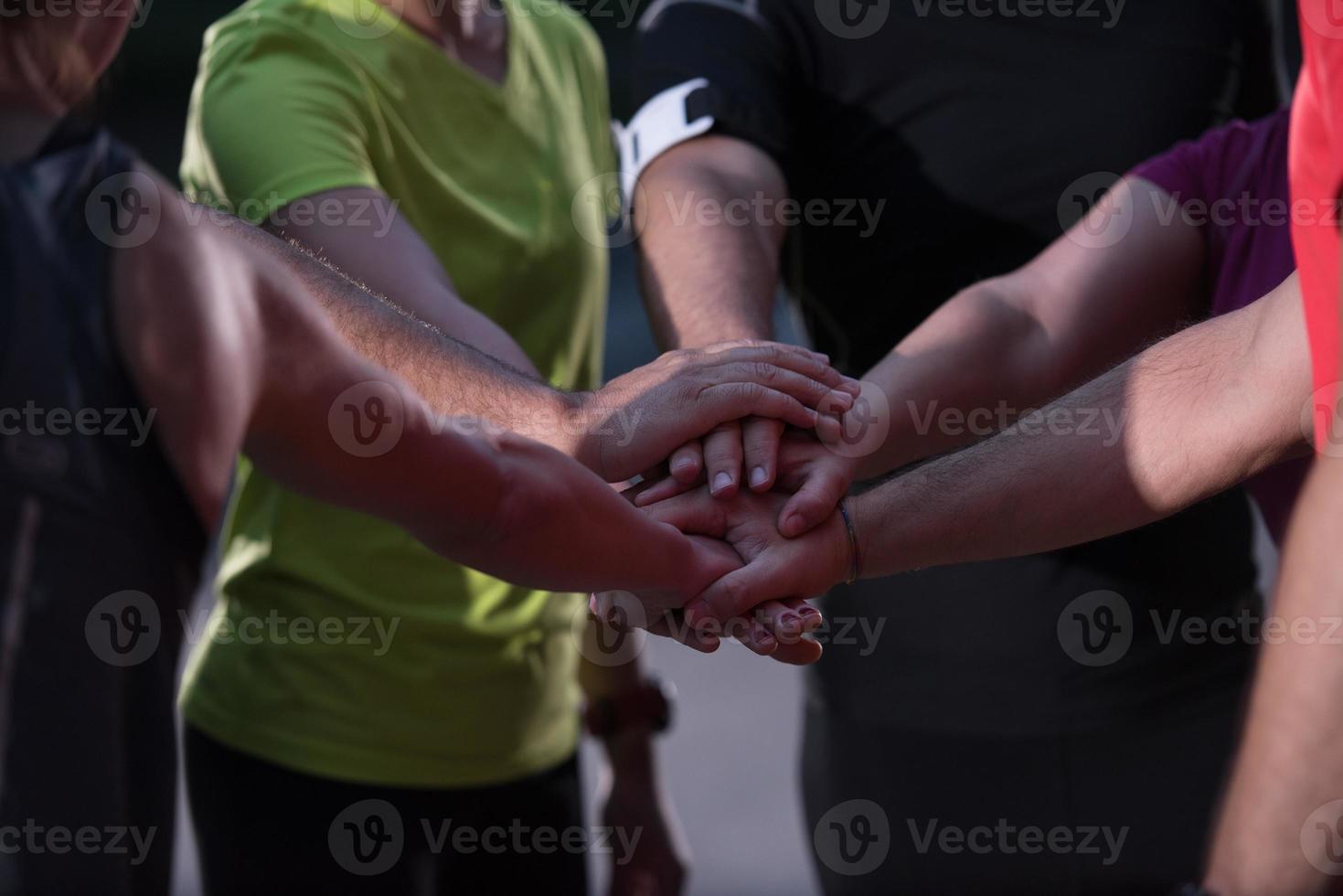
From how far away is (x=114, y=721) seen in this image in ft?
3.22

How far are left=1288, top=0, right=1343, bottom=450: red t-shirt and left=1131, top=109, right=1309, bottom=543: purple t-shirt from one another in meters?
0.35

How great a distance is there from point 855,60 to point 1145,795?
3.74ft

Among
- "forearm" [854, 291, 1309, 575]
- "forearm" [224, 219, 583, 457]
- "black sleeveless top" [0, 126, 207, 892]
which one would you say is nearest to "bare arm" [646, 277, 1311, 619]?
"forearm" [854, 291, 1309, 575]

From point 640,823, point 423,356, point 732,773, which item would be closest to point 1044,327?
point 423,356

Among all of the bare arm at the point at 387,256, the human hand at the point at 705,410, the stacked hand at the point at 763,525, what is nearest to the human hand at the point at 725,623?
the stacked hand at the point at 763,525

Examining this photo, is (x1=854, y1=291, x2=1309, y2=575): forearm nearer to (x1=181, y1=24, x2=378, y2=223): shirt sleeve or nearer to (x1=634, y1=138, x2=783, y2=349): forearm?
(x1=634, y1=138, x2=783, y2=349): forearm

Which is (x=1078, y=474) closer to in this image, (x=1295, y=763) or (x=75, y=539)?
(x=1295, y=763)

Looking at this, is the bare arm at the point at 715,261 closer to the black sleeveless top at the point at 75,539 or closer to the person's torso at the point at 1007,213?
the person's torso at the point at 1007,213

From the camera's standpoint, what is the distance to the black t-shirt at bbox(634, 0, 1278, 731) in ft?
6.71

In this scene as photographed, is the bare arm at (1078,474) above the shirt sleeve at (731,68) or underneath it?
underneath

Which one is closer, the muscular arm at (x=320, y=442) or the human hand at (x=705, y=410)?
the muscular arm at (x=320, y=442)

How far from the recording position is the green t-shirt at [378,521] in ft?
5.91

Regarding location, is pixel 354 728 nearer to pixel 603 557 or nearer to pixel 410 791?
pixel 410 791

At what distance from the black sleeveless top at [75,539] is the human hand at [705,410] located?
83cm
